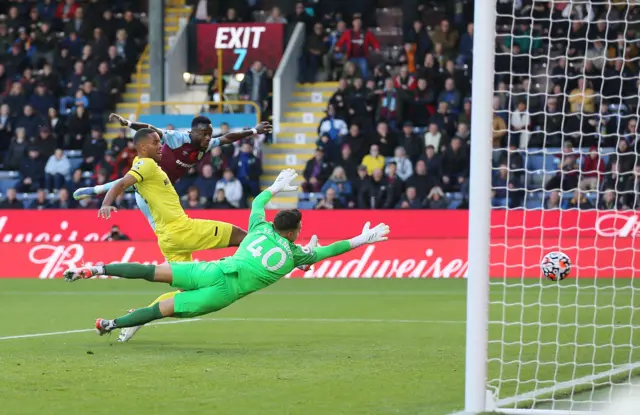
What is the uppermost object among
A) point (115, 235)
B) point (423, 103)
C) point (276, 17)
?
point (276, 17)

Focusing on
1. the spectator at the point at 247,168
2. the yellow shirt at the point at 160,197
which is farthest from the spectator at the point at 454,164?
the yellow shirt at the point at 160,197

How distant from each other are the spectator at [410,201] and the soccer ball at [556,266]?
8.60 m

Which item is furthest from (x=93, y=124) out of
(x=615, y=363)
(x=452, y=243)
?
(x=615, y=363)

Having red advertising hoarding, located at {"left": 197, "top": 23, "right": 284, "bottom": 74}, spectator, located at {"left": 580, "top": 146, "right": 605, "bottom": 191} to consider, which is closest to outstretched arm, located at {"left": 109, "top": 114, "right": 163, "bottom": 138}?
spectator, located at {"left": 580, "top": 146, "right": 605, "bottom": 191}

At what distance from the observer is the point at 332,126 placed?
24594 millimetres

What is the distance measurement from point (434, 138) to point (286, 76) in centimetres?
497

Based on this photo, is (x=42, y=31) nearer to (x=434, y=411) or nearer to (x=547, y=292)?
(x=547, y=292)

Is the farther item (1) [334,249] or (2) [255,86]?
(2) [255,86]

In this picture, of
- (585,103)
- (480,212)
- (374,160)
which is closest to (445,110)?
(374,160)

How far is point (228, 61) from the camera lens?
90.6 ft

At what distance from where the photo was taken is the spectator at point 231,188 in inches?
914

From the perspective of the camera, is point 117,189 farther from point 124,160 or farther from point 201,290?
point 124,160

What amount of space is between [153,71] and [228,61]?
1.96 metres

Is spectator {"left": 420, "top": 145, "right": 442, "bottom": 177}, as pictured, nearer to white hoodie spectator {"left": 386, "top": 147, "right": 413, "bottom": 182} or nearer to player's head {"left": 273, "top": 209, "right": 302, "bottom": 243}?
white hoodie spectator {"left": 386, "top": 147, "right": 413, "bottom": 182}
